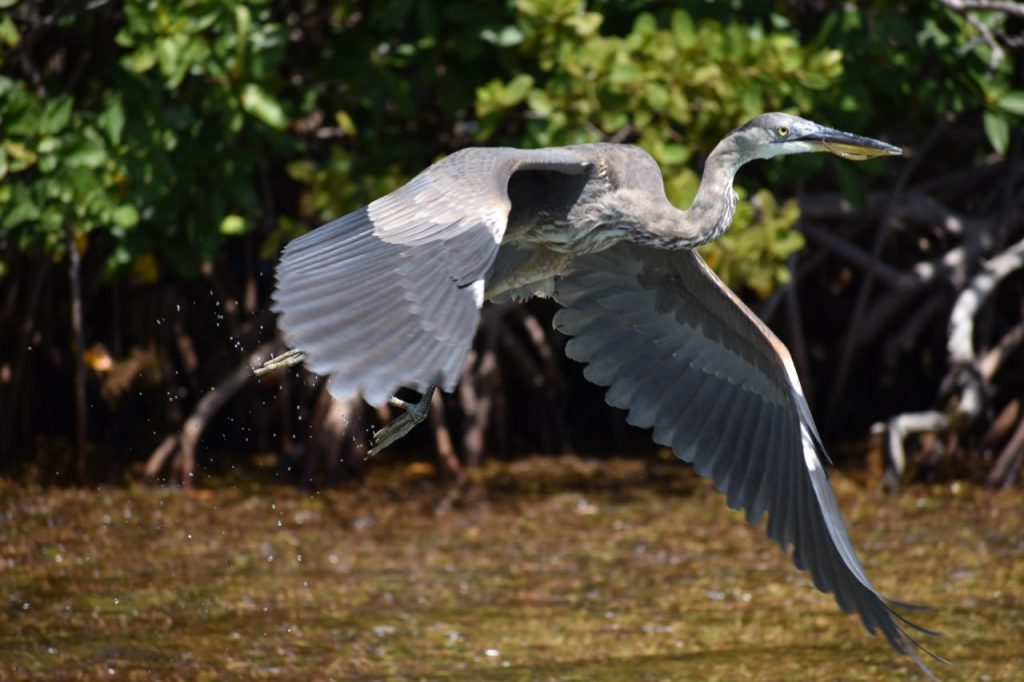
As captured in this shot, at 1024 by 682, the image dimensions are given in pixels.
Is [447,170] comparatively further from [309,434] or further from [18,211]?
[309,434]

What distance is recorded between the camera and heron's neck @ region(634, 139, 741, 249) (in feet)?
16.6

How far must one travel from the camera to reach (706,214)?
16.5ft

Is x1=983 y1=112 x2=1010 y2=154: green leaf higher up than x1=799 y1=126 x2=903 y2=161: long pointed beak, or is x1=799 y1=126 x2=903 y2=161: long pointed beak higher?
x1=799 y1=126 x2=903 y2=161: long pointed beak

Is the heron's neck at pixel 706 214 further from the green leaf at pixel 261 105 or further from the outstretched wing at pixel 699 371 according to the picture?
the green leaf at pixel 261 105

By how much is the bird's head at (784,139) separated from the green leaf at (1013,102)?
6.39 feet

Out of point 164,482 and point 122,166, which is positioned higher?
point 122,166

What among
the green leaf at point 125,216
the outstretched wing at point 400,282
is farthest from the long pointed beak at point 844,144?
the green leaf at point 125,216

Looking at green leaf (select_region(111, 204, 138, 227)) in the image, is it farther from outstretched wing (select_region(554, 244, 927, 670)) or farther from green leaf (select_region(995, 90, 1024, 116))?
green leaf (select_region(995, 90, 1024, 116))

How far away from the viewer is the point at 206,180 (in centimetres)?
684

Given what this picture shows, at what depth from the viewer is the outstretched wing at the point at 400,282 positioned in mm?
3545

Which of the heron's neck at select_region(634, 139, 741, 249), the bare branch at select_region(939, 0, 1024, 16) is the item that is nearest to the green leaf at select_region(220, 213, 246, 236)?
the heron's neck at select_region(634, 139, 741, 249)

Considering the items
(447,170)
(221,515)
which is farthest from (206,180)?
(447,170)

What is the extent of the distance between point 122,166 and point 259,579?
5.56 feet

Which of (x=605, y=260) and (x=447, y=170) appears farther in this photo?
(x=605, y=260)
